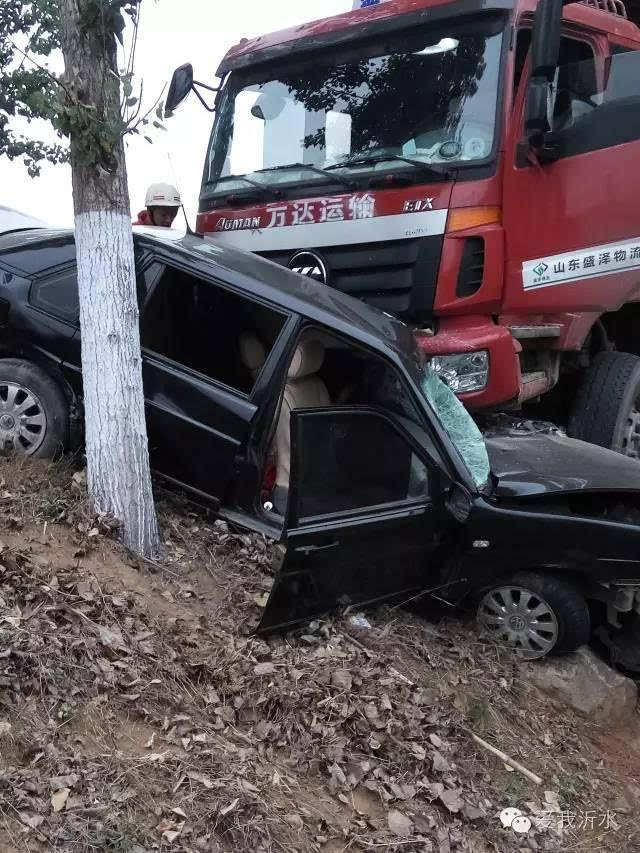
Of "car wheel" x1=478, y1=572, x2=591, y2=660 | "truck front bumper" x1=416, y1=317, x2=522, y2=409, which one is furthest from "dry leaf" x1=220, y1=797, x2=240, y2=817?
"truck front bumper" x1=416, y1=317, x2=522, y2=409

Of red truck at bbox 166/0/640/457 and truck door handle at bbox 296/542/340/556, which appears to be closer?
truck door handle at bbox 296/542/340/556

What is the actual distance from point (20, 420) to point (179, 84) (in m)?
2.96

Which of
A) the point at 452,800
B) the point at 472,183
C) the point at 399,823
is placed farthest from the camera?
the point at 472,183

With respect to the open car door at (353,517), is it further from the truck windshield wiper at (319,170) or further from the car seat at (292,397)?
the truck windshield wiper at (319,170)

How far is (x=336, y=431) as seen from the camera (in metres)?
3.88

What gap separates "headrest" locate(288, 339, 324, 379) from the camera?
178 inches

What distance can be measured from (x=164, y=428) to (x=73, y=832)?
90.5 inches

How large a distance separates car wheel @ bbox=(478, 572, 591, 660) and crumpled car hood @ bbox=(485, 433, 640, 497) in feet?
1.57

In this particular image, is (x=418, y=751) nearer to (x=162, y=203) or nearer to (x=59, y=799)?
(x=59, y=799)

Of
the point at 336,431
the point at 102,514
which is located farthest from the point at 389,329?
the point at 102,514

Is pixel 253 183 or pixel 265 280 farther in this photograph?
pixel 253 183

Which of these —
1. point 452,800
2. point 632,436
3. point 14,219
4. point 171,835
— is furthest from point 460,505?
point 14,219

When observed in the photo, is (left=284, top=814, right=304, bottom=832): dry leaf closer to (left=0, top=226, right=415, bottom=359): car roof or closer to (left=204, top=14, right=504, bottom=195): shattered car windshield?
(left=0, top=226, right=415, bottom=359): car roof

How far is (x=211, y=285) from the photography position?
4.63 m
